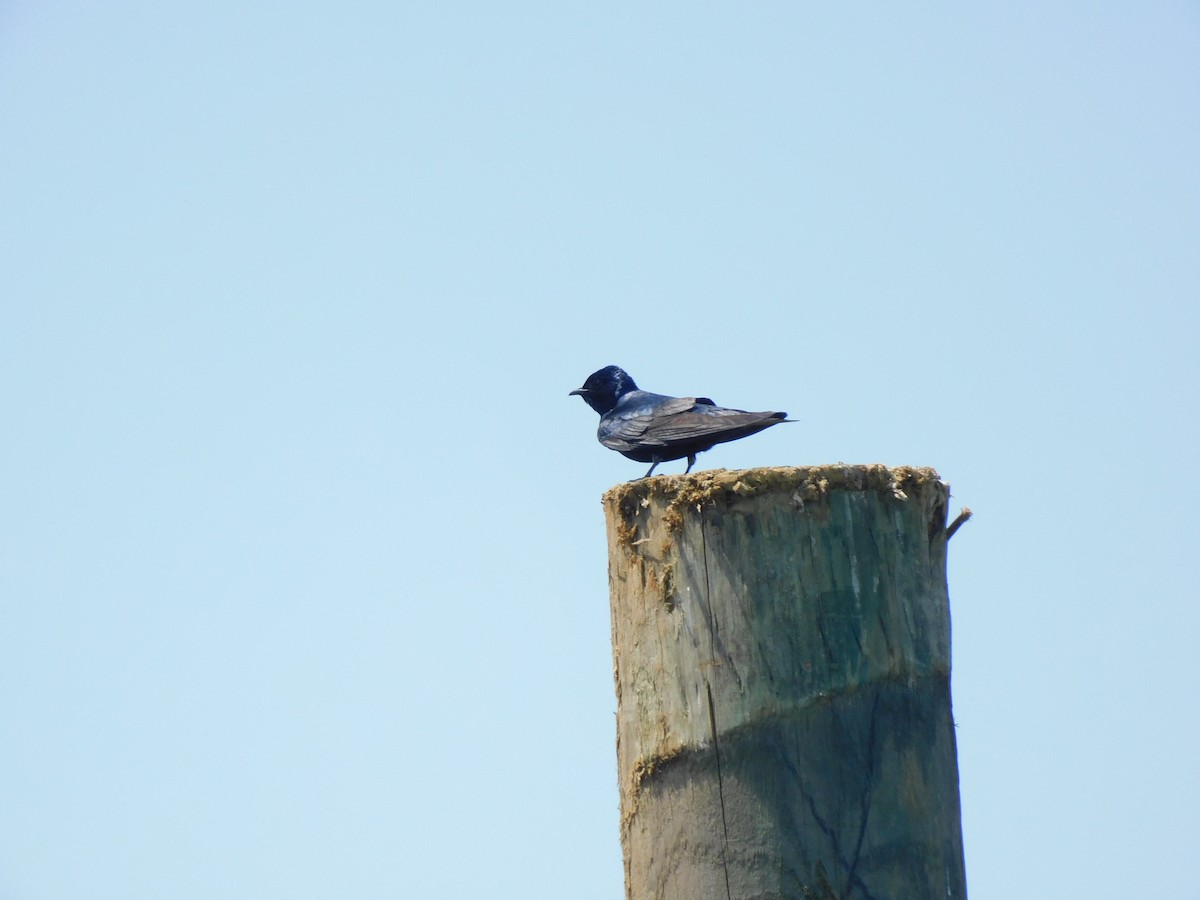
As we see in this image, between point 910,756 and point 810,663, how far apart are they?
36 centimetres

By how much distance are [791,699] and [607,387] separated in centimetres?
843

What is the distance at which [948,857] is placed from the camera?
130 inches

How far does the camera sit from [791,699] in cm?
324

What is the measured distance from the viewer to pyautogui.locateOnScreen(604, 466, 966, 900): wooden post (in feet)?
10.5

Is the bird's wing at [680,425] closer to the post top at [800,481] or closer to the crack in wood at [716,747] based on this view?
the post top at [800,481]

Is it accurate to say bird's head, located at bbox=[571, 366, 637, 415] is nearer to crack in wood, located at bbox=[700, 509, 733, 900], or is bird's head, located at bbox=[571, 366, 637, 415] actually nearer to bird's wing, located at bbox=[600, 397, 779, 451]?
bird's wing, located at bbox=[600, 397, 779, 451]

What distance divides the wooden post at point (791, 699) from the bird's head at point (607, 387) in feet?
26.2

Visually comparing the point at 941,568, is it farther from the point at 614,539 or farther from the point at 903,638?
the point at 614,539

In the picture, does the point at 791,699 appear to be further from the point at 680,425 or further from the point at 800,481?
the point at 680,425

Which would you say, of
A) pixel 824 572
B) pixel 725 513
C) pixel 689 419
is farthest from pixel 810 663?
pixel 689 419

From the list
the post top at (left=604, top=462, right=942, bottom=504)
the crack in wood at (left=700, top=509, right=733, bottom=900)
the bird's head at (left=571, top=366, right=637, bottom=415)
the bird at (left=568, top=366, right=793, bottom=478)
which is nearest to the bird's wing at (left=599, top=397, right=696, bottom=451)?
the bird at (left=568, top=366, right=793, bottom=478)

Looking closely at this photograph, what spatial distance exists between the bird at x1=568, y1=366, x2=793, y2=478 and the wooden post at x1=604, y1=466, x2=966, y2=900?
5.06 m

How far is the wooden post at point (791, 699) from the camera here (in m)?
3.21

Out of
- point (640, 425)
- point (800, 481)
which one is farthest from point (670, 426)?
point (800, 481)
